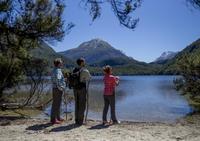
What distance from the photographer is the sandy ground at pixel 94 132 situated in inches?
525

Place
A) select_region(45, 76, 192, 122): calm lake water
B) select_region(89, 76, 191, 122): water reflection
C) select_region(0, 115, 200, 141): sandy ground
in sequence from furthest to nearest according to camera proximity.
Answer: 1. select_region(89, 76, 191, 122): water reflection
2. select_region(45, 76, 192, 122): calm lake water
3. select_region(0, 115, 200, 141): sandy ground

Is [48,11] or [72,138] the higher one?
[48,11]


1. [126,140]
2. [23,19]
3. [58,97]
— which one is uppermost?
[23,19]

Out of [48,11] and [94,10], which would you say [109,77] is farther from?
[48,11]

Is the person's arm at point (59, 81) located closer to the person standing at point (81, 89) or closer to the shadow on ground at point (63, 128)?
the person standing at point (81, 89)

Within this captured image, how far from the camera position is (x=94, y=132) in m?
14.4

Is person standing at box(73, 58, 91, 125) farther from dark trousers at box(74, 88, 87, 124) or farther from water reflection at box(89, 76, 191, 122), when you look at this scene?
water reflection at box(89, 76, 191, 122)

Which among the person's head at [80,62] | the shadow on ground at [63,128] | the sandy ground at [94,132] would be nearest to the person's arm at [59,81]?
the person's head at [80,62]

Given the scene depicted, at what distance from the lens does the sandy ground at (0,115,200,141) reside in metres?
13.3

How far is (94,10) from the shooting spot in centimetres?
1488

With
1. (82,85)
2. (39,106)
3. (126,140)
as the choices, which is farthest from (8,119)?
(39,106)

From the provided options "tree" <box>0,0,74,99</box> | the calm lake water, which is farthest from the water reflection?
"tree" <box>0,0,74,99</box>

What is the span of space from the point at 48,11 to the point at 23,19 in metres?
1.89

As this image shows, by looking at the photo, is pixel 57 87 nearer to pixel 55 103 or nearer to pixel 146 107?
pixel 55 103
